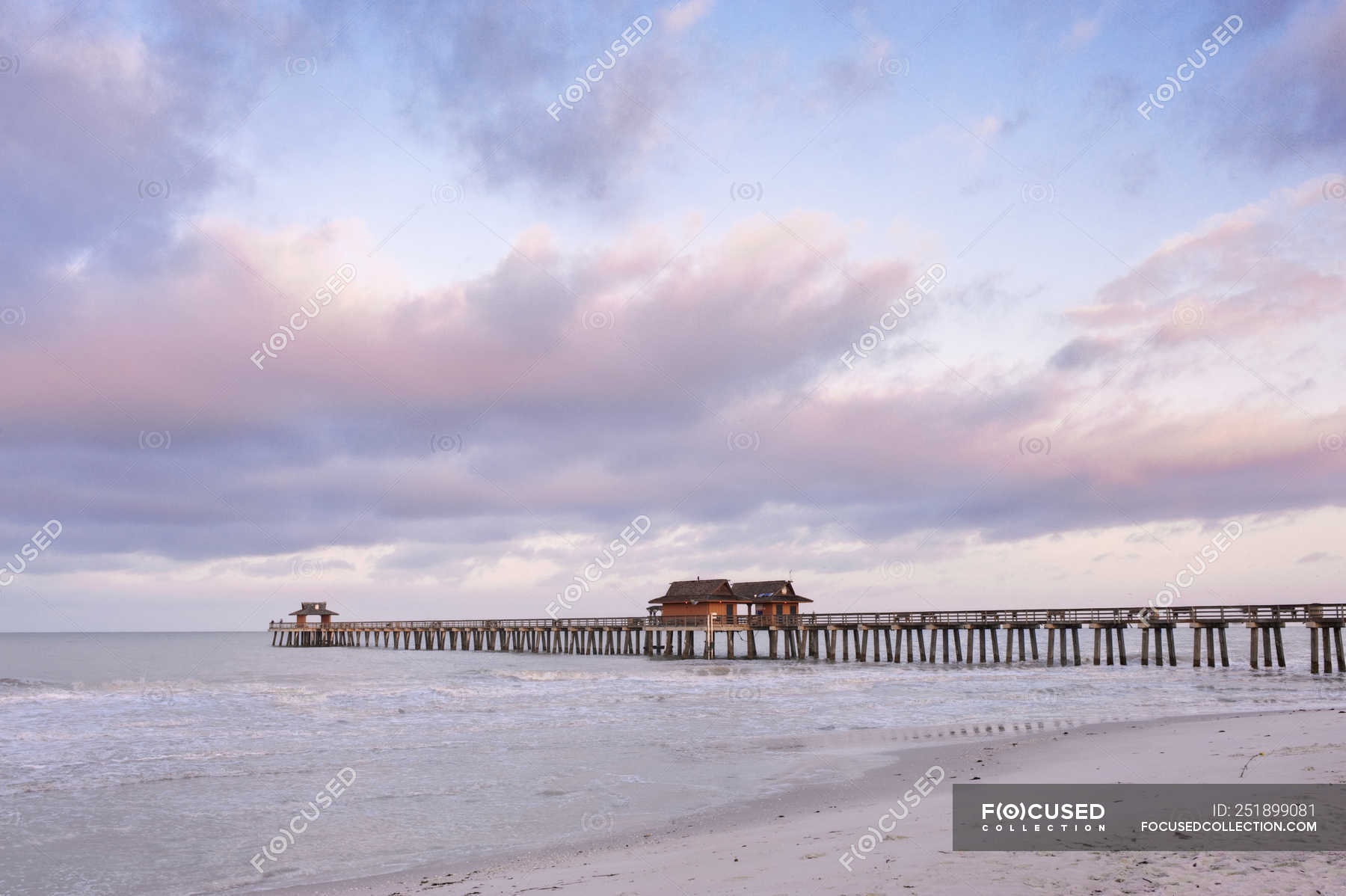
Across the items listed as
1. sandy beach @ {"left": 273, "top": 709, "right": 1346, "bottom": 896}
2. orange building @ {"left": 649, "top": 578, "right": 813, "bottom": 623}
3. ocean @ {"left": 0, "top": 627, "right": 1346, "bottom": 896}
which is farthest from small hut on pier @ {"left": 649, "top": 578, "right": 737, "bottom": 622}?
sandy beach @ {"left": 273, "top": 709, "right": 1346, "bottom": 896}

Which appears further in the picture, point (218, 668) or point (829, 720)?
point (218, 668)

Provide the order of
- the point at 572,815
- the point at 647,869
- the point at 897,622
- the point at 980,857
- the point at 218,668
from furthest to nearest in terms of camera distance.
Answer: the point at 218,668 → the point at 897,622 → the point at 572,815 → the point at 647,869 → the point at 980,857

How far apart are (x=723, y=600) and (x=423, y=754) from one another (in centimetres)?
4751

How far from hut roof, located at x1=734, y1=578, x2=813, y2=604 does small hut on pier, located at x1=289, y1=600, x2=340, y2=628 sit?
167 feet

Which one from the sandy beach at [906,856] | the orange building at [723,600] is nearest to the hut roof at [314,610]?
the orange building at [723,600]

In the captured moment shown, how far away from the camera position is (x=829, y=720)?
2328cm

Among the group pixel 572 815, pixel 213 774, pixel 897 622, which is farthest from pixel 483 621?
pixel 572 815

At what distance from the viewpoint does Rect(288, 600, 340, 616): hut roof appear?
3792 inches

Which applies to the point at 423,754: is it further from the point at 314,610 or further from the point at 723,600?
the point at 314,610

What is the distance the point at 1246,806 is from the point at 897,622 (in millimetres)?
46072

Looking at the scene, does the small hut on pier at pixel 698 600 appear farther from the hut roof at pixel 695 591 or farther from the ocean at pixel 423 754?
the ocean at pixel 423 754

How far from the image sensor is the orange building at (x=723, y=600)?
6431 cm

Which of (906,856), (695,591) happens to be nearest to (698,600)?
(695,591)

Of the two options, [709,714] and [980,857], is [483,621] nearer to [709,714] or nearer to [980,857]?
[709,714]
